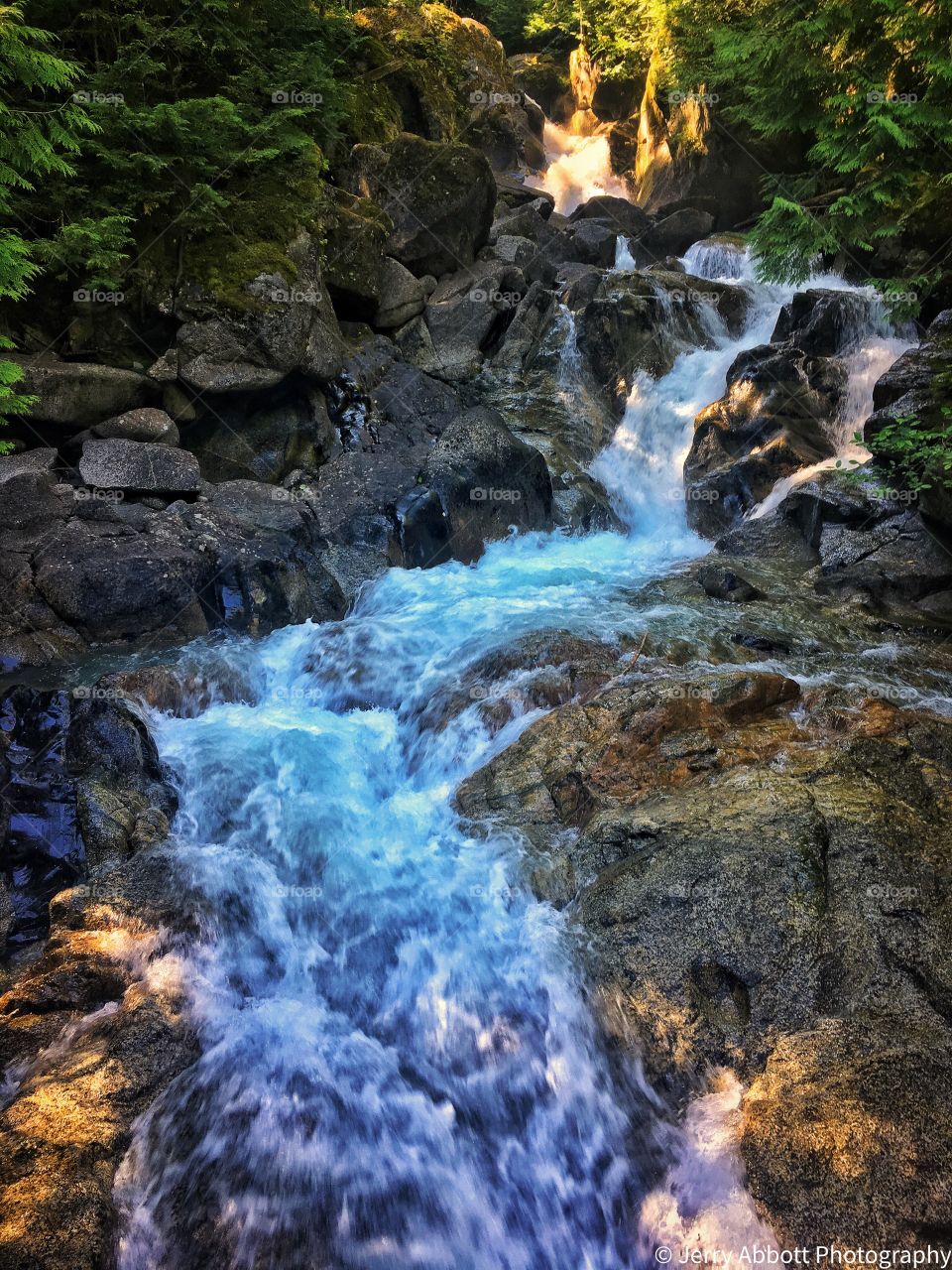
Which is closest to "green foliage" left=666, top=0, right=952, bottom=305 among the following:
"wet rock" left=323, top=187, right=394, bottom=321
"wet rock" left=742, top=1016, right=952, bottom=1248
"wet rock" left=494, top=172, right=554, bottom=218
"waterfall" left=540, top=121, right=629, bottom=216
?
"wet rock" left=323, top=187, right=394, bottom=321

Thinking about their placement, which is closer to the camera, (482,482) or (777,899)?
(777,899)

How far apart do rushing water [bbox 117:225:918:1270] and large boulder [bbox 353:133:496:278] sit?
12136 millimetres

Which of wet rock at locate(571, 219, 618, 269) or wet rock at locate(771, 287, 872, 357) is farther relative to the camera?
wet rock at locate(571, 219, 618, 269)

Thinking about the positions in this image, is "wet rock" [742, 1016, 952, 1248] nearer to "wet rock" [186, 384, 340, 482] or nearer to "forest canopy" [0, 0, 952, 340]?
"forest canopy" [0, 0, 952, 340]

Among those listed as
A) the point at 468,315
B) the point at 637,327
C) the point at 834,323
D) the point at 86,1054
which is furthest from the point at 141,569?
the point at 637,327

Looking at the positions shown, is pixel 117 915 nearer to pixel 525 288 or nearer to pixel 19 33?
pixel 19 33

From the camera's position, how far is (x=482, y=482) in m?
11.4

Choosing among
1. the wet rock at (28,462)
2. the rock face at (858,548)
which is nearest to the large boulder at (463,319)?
the rock face at (858,548)

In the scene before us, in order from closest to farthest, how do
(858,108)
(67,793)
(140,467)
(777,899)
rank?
(777,899), (67,793), (140,467), (858,108)

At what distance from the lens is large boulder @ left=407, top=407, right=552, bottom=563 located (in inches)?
437

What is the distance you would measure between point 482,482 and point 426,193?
856cm

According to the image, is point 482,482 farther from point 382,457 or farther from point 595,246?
point 595,246

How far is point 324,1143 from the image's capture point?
11.5 feet

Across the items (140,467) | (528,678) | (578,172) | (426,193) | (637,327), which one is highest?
(578,172)
